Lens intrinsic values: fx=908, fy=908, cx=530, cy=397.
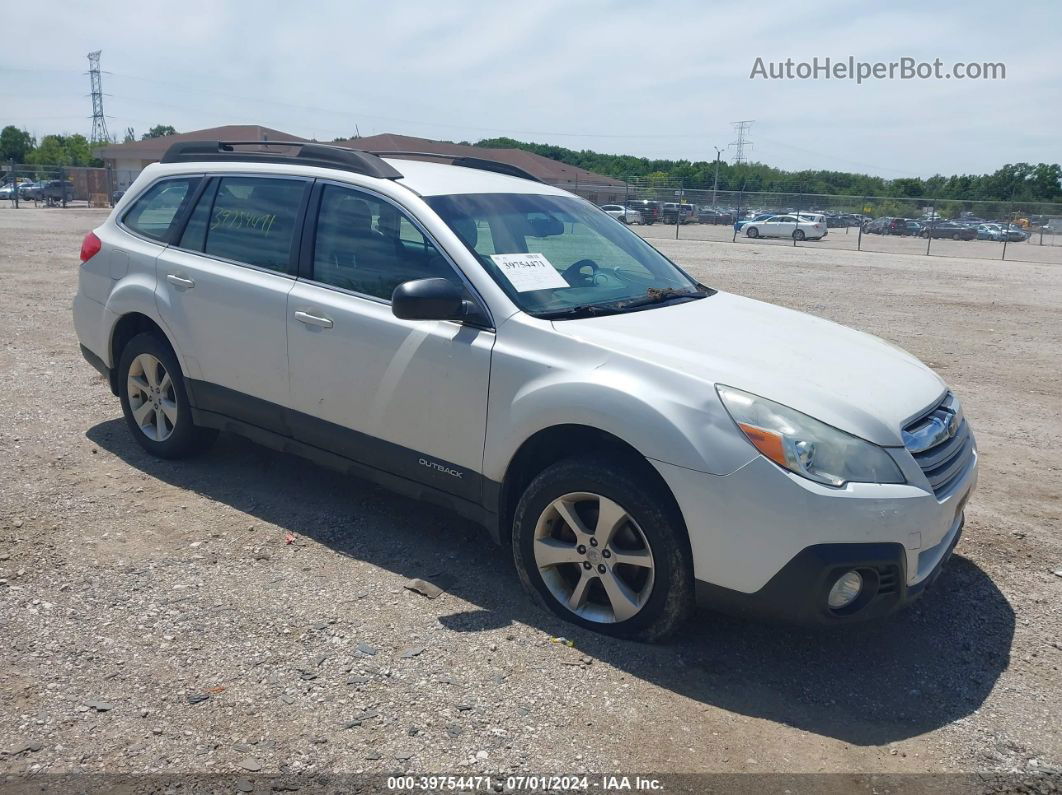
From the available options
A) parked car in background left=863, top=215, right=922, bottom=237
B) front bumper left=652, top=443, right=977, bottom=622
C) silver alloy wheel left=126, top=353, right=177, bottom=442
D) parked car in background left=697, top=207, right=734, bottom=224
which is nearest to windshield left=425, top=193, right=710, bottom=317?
front bumper left=652, top=443, right=977, bottom=622

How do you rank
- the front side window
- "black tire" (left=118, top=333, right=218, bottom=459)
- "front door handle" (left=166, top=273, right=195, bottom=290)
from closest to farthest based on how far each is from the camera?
the front side window
"front door handle" (left=166, top=273, right=195, bottom=290)
"black tire" (left=118, top=333, right=218, bottom=459)

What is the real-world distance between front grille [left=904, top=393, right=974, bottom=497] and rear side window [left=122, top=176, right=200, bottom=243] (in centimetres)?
423

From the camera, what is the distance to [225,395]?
16.7 ft

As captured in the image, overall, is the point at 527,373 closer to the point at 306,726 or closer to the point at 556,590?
the point at 556,590

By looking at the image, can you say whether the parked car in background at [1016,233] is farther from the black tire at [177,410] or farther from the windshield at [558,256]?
the black tire at [177,410]

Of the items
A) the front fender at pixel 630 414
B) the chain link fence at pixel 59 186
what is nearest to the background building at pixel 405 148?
the chain link fence at pixel 59 186

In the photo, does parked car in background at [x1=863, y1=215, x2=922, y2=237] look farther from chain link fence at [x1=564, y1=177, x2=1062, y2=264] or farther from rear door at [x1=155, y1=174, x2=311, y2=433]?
rear door at [x1=155, y1=174, x2=311, y2=433]

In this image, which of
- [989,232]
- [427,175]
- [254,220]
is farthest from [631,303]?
[989,232]

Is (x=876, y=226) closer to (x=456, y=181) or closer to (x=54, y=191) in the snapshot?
(x=54, y=191)

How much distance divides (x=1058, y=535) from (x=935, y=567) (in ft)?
6.33

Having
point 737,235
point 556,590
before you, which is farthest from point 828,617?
point 737,235

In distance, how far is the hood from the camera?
3.41 meters

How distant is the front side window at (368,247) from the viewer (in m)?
4.30

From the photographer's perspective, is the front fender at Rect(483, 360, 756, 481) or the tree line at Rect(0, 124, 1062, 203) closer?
the front fender at Rect(483, 360, 756, 481)
